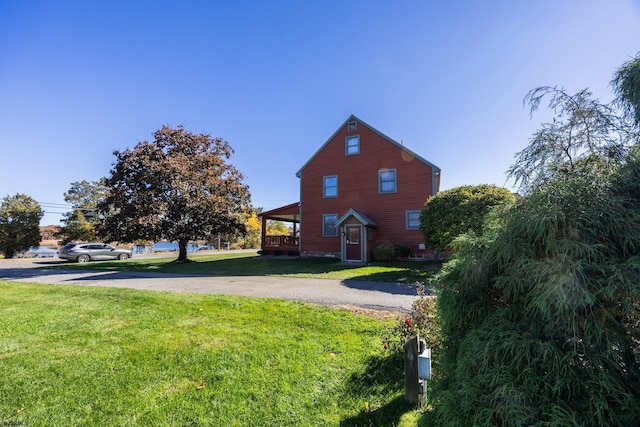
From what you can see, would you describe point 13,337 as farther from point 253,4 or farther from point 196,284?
point 253,4

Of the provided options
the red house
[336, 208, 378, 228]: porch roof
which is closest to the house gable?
the red house

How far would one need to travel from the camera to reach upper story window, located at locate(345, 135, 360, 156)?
18853 millimetres

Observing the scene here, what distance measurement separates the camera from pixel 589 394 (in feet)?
4.11

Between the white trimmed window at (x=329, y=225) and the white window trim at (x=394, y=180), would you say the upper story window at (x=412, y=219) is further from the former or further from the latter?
the white trimmed window at (x=329, y=225)

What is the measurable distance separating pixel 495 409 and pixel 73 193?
1625 inches

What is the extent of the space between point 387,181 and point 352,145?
11.8 ft

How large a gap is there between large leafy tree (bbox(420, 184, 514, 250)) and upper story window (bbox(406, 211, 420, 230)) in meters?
3.59

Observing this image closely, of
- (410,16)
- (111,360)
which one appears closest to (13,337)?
(111,360)

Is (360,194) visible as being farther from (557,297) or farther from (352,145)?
(557,297)

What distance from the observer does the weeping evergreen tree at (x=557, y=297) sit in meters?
1.28

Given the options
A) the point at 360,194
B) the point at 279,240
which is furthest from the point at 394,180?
the point at 279,240

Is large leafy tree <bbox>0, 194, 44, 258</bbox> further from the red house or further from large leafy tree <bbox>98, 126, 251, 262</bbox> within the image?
the red house

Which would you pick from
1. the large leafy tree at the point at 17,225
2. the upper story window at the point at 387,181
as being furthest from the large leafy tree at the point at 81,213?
the upper story window at the point at 387,181

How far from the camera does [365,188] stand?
18453mm
